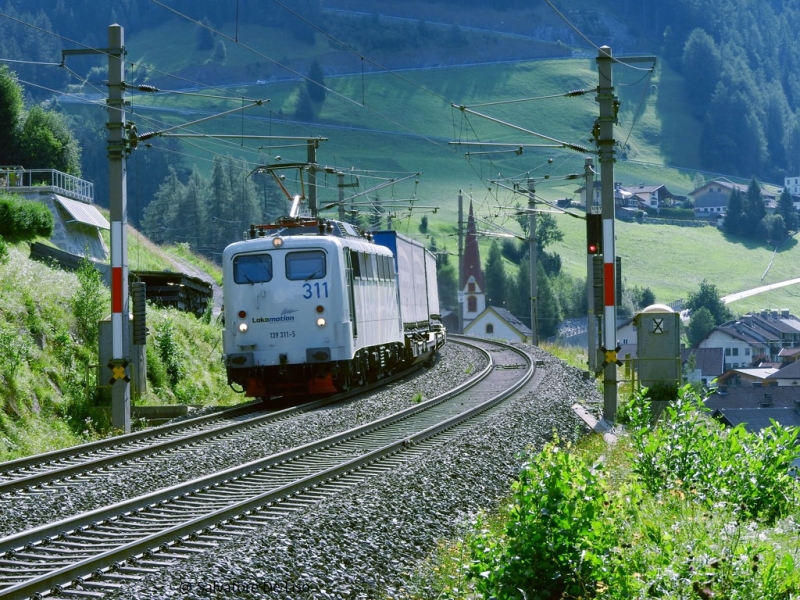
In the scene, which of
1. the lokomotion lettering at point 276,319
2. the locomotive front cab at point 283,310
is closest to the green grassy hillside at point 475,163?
the locomotive front cab at point 283,310

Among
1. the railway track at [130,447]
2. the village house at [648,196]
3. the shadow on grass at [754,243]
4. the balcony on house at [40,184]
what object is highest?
the village house at [648,196]

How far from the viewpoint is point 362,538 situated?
30.4 feet

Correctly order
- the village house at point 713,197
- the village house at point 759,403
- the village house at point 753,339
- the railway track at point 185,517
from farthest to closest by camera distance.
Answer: the village house at point 713,197 < the village house at point 753,339 < the village house at point 759,403 < the railway track at point 185,517

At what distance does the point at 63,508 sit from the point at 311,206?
22.9 m

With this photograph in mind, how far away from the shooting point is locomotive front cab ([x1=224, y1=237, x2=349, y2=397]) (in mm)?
21375

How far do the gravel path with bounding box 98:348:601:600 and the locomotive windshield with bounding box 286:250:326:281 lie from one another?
7389 mm

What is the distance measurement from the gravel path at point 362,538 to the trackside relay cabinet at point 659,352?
7.15m

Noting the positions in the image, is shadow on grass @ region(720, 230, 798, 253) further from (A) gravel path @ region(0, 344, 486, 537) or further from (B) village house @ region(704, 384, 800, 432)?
(A) gravel path @ region(0, 344, 486, 537)

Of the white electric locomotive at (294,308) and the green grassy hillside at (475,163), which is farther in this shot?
the green grassy hillside at (475,163)

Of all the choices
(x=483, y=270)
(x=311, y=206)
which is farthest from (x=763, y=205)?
(x=311, y=206)

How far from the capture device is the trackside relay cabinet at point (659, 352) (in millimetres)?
21312

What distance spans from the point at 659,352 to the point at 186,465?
36.7 ft

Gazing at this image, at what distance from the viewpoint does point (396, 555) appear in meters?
9.08

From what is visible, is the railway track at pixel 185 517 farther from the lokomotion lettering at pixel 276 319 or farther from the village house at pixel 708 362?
the village house at pixel 708 362
